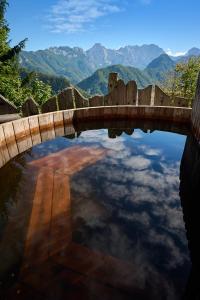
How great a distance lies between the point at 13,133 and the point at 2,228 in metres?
2.99

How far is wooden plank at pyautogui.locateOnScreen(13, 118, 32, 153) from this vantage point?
518cm

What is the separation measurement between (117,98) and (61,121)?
2339 millimetres

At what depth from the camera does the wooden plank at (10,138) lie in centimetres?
485

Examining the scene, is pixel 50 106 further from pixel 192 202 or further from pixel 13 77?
pixel 13 77

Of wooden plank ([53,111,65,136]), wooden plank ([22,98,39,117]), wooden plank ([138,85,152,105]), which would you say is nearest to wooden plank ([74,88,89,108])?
wooden plank ([53,111,65,136])

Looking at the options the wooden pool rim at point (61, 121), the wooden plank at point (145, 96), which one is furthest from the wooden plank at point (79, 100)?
the wooden plank at point (145, 96)

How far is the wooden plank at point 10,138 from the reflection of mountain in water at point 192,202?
3332 mm

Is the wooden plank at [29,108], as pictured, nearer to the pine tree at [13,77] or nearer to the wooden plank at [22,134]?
the wooden plank at [22,134]

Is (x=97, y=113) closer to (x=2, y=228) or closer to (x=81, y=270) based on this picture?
(x=2, y=228)

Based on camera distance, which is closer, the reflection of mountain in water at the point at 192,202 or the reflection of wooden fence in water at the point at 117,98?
the reflection of mountain in water at the point at 192,202

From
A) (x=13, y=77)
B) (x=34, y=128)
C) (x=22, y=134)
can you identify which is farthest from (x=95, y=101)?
(x=13, y=77)

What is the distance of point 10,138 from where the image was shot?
516 cm

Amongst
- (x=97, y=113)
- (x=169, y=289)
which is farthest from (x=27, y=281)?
(x=97, y=113)

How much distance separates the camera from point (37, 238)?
252cm
